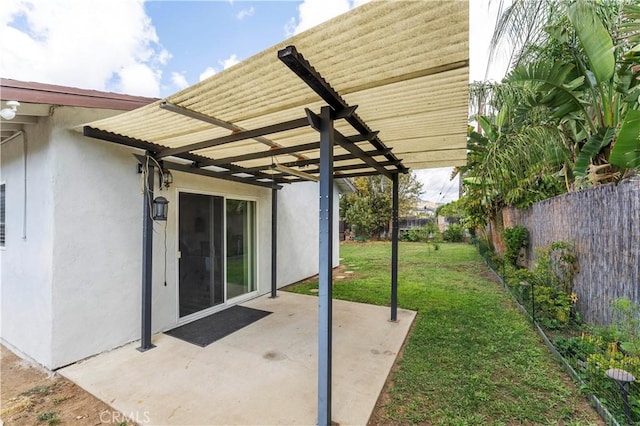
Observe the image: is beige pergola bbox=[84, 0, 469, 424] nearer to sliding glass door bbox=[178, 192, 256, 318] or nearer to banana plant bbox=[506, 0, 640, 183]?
sliding glass door bbox=[178, 192, 256, 318]

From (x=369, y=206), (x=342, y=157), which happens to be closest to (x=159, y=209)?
(x=342, y=157)

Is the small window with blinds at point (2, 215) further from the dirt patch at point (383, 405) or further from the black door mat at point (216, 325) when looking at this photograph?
→ the dirt patch at point (383, 405)

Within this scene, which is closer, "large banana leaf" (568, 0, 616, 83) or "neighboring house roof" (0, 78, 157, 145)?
"neighboring house roof" (0, 78, 157, 145)

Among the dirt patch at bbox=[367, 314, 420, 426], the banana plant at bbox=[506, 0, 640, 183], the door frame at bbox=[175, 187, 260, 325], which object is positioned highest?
the banana plant at bbox=[506, 0, 640, 183]

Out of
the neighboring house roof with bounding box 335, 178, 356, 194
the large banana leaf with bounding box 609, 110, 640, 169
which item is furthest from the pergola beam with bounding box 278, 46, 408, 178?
the neighboring house roof with bounding box 335, 178, 356, 194

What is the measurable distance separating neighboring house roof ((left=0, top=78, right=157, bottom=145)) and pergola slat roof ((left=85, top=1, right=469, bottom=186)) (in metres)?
0.27

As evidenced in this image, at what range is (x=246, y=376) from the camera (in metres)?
3.56

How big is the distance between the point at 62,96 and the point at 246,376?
3.79 m

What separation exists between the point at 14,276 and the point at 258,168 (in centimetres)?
404

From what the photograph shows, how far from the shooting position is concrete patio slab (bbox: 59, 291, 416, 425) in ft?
9.55

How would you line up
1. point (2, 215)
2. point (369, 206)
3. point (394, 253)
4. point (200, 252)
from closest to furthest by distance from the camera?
1. point (2, 215)
2. point (394, 253)
3. point (200, 252)
4. point (369, 206)

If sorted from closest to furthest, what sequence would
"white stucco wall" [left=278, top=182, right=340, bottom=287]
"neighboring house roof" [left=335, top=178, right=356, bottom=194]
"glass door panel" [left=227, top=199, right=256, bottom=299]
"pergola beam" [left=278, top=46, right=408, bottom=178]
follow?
"pergola beam" [left=278, top=46, right=408, bottom=178] < "glass door panel" [left=227, top=199, right=256, bottom=299] < "white stucco wall" [left=278, top=182, right=340, bottom=287] < "neighboring house roof" [left=335, top=178, right=356, bottom=194]

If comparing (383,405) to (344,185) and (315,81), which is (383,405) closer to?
(315,81)

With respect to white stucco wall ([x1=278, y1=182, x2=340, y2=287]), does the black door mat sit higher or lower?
lower
